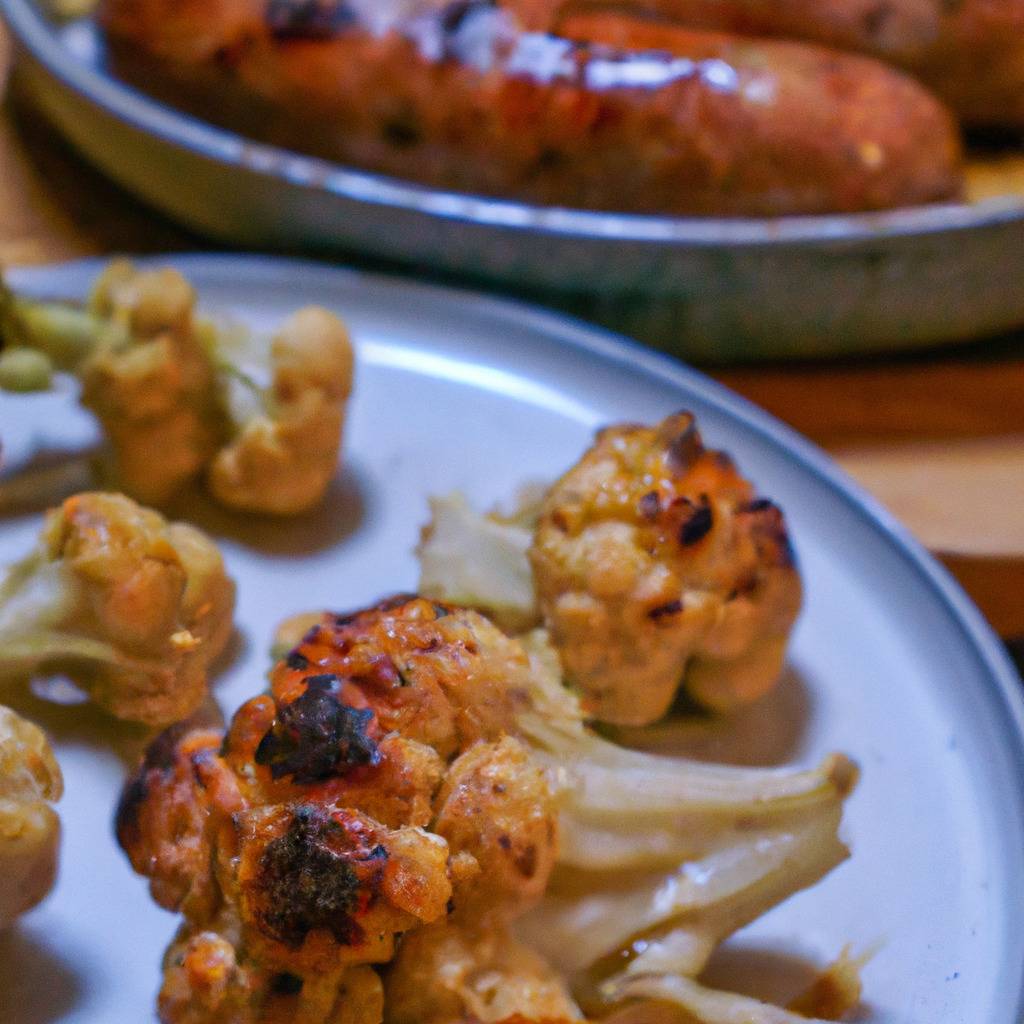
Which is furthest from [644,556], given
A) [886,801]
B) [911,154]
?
[911,154]

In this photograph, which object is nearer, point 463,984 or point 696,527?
point 463,984

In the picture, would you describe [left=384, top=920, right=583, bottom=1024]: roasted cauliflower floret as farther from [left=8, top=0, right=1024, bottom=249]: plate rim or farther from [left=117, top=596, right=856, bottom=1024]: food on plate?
[left=8, top=0, right=1024, bottom=249]: plate rim

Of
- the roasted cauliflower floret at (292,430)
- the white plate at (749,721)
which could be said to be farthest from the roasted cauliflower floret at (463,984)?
the roasted cauliflower floret at (292,430)

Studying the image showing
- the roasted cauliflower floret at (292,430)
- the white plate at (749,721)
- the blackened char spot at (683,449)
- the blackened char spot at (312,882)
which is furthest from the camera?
the roasted cauliflower floret at (292,430)

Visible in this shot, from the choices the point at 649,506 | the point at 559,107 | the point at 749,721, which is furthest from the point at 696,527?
the point at 559,107

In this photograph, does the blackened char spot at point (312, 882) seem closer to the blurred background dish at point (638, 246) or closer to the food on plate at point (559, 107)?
the blurred background dish at point (638, 246)

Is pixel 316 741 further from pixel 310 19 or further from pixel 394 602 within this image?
pixel 310 19

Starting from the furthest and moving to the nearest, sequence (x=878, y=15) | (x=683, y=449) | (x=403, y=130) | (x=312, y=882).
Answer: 1. (x=878, y=15)
2. (x=403, y=130)
3. (x=683, y=449)
4. (x=312, y=882)
